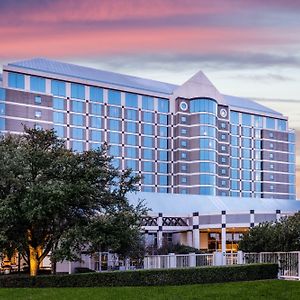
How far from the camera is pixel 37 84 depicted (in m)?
111

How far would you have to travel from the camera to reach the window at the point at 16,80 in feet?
356

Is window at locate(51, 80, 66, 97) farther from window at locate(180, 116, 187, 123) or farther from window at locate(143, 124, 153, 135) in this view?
window at locate(180, 116, 187, 123)

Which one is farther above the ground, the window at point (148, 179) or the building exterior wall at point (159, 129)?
the building exterior wall at point (159, 129)

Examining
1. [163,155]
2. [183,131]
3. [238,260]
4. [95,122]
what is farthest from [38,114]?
[238,260]

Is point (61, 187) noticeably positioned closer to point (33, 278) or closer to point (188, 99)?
point (33, 278)

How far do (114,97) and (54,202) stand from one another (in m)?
91.0

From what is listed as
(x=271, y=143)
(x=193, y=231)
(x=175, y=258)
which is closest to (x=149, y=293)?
(x=175, y=258)

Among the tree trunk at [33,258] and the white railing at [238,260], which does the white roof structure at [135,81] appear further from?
the tree trunk at [33,258]

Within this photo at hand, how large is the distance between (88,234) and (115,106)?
90.2 m

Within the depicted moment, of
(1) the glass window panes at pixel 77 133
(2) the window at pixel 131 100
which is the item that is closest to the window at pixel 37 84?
(1) the glass window panes at pixel 77 133

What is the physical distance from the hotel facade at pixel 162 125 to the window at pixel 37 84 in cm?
17

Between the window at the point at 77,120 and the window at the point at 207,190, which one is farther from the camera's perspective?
the window at the point at 207,190

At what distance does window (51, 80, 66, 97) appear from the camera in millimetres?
113875

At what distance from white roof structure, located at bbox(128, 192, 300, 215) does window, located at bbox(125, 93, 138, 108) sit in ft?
167
